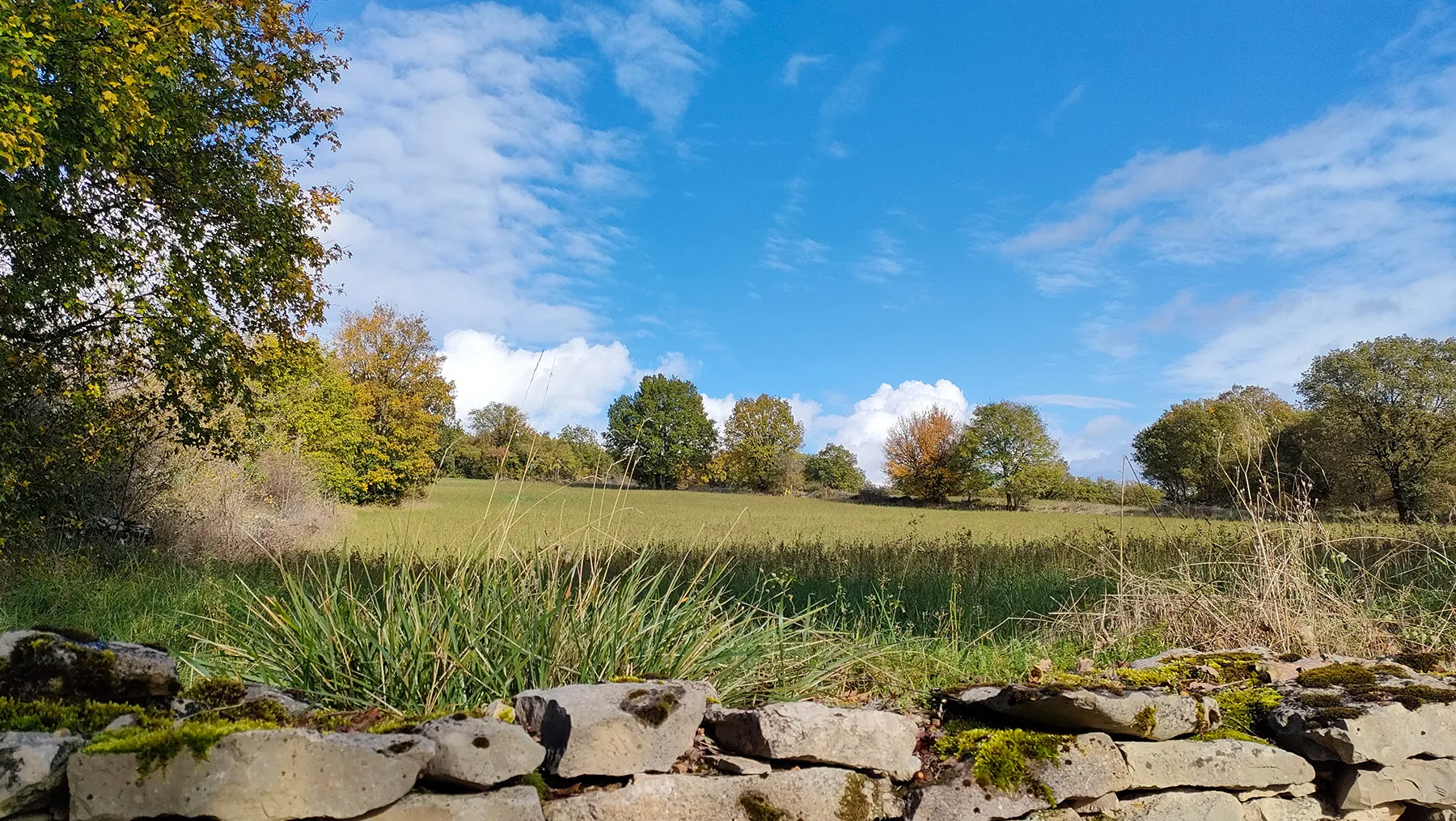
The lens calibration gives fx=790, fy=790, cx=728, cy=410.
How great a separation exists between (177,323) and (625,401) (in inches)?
2248

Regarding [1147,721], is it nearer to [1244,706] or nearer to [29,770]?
[1244,706]

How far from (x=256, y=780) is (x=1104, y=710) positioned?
263cm

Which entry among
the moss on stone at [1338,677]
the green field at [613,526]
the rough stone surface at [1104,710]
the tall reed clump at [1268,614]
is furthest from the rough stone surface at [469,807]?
the tall reed clump at [1268,614]

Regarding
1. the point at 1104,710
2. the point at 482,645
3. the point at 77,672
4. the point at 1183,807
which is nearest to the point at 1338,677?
the point at 1183,807

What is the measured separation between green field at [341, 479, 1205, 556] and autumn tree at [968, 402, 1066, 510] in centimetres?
1533

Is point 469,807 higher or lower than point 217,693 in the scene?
lower

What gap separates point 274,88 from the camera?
1045 centimetres

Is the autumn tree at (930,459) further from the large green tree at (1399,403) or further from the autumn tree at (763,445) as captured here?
the large green tree at (1399,403)

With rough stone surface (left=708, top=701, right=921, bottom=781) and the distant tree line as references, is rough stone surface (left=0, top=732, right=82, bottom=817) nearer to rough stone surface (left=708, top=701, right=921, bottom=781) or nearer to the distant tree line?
rough stone surface (left=708, top=701, right=921, bottom=781)

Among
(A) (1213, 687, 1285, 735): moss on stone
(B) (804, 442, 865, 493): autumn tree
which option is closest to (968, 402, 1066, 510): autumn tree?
(B) (804, 442, 865, 493): autumn tree

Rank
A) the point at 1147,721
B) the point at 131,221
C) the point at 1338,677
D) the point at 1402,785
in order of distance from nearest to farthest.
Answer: the point at 1147,721 < the point at 1402,785 < the point at 1338,677 < the point at 131,221

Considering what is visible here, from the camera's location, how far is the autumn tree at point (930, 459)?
56531mm

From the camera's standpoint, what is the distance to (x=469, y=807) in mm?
2072

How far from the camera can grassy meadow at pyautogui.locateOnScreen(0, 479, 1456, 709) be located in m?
2.95
